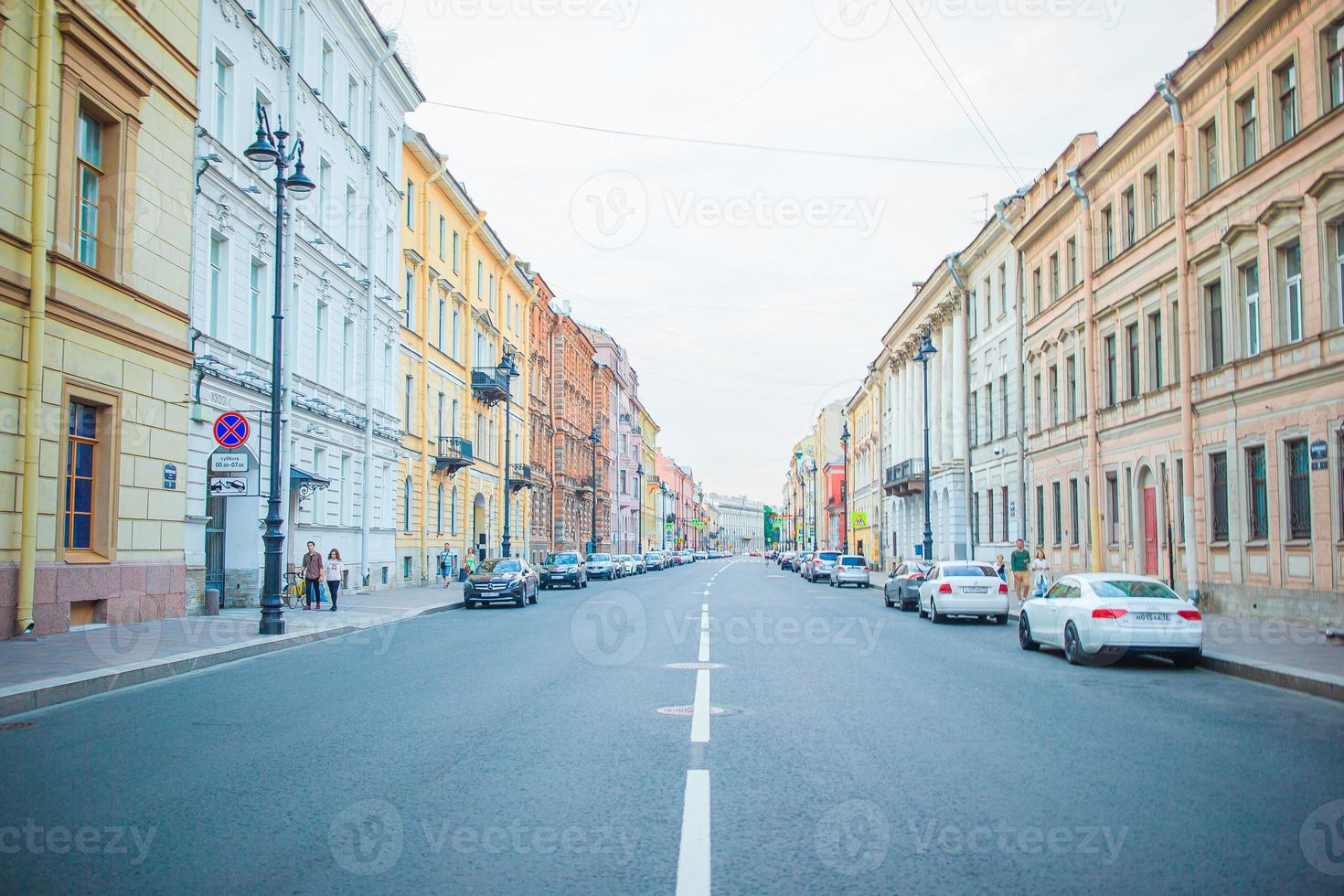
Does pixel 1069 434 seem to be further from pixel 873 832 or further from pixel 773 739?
pixel 873 832

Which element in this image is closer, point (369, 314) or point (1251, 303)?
point (1251, 303)

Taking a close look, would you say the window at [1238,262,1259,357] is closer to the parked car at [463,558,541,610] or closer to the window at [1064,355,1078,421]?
the window at [1064,355,1078,421]

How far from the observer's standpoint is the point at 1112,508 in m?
30.8

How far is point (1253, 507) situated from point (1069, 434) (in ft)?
38.9

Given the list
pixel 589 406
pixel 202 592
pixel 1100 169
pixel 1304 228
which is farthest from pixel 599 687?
pixel 589 406

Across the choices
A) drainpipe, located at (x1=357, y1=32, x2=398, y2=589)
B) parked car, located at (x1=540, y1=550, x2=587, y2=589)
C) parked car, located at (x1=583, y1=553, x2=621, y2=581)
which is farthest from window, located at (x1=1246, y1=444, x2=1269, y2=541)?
parked car, located at (x1=583, y1=553, x2=621, y2=581)

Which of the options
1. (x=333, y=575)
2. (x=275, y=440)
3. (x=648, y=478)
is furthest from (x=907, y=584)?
(x=648, y=478)

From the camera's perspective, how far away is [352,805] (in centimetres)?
675

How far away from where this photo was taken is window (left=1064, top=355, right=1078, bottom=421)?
33.9 metres

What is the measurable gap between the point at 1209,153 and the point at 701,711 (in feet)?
65.5

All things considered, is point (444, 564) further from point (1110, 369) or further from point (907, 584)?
point (1110, 369)

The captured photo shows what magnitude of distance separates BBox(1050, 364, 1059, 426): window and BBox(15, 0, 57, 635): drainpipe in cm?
2894

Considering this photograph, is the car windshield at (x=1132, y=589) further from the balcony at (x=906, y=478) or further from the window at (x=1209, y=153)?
the balcony at (x=906, y=478)

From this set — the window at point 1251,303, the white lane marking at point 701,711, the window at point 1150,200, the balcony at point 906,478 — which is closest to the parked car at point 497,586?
the white lane marking at point 701,711
